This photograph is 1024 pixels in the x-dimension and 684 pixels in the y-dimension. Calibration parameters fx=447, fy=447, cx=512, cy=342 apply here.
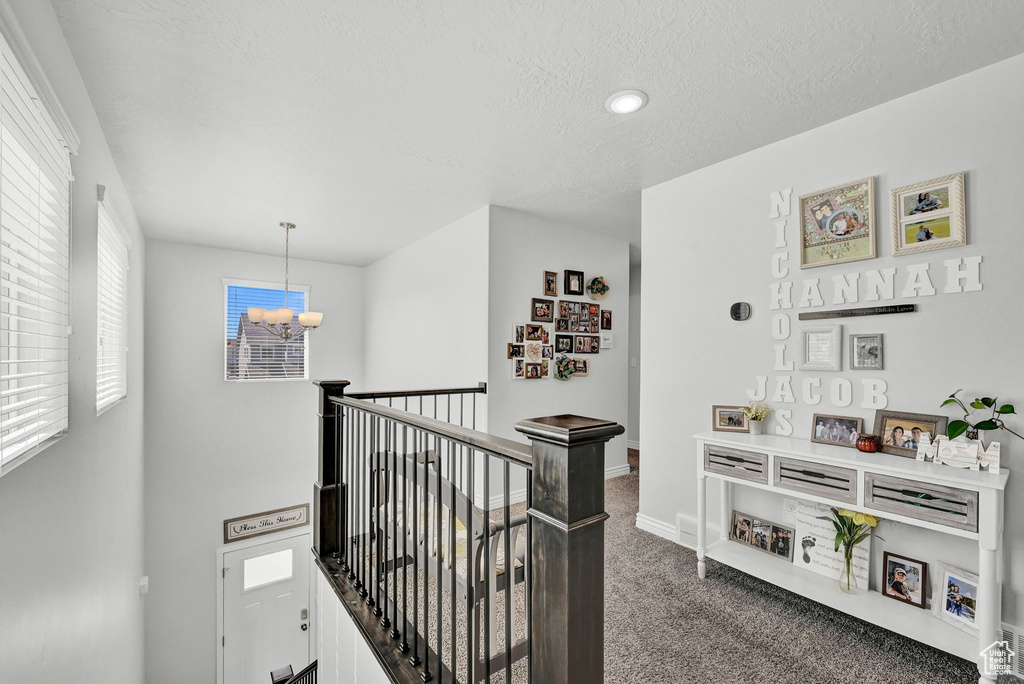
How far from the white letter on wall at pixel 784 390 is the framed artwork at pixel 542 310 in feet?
6.47

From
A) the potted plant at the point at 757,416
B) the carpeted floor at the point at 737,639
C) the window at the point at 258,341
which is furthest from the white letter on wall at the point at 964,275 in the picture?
the window at the point at 258,341

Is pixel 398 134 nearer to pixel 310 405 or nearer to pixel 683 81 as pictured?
pixel 683 81

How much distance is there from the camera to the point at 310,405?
5.79m

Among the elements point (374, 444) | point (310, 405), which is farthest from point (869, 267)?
point (310, 405)

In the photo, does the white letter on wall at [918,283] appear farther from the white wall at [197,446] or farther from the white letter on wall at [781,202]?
the white wall at [197,446]

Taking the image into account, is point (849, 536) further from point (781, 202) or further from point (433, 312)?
point (433, 312)

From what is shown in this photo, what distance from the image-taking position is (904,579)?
198 cm

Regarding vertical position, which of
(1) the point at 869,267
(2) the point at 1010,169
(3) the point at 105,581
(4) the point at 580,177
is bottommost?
(3) the point at 105,581

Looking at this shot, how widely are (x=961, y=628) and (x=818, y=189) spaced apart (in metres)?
2.01

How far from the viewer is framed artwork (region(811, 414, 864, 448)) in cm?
216

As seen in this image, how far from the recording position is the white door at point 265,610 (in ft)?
17.5

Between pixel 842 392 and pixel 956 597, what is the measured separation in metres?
0.90

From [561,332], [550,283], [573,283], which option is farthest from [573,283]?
[561,332]

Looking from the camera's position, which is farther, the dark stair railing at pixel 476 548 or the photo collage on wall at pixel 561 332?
the photo collage on wall at pixel 561 332
